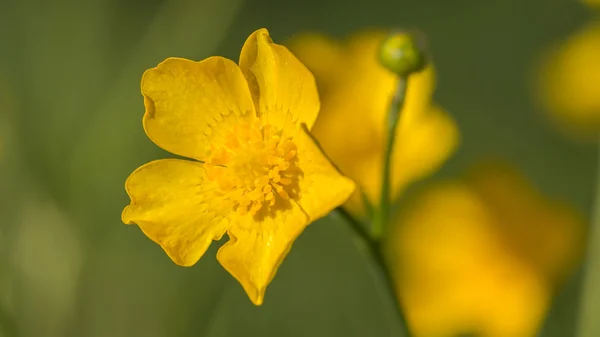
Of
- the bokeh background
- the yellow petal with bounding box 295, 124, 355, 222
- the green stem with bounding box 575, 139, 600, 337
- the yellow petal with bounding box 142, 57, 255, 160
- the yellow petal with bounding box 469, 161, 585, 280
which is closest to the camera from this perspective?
the yellow petal with bounding box 295, 124, 355, 222

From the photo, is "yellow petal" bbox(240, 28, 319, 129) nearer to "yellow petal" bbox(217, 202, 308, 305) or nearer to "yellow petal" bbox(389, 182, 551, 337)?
"yellow petal" bbox(217, 202, 308, 305)

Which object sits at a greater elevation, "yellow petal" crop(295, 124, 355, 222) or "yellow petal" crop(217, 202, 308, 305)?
"yellow petal" crop(295, 124, 355, 222)

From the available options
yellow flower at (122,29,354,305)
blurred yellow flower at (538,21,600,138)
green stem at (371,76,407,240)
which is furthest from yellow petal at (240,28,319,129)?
blurred yellow flower at (538,21,600,138)

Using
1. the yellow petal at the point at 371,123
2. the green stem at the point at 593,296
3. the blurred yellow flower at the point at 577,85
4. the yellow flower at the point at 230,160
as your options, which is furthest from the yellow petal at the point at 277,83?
the blurred yellow flower at the point at 577,85

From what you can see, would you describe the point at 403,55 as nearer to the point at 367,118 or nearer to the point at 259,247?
the point at 259,247

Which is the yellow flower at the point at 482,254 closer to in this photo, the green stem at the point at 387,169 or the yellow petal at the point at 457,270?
the yellow petal at the point at 457,270

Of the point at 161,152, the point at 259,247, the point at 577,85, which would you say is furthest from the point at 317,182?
the point at 161,152
